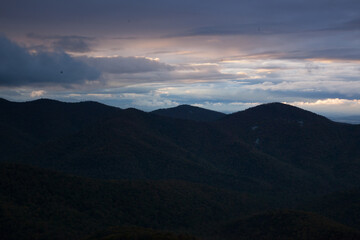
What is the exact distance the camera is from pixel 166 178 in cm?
13925

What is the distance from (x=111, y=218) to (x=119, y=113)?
118 meters

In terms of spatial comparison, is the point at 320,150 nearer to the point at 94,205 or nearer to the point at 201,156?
the point at 201,156

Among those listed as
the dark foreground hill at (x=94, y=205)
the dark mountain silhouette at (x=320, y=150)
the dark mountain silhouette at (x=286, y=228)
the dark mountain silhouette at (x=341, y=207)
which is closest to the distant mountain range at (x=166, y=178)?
the dark foreground hill at (x=94, y=205)

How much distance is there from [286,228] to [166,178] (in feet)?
223

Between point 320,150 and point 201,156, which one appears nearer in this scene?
point 201,156

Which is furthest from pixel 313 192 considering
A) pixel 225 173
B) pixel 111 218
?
pixel 111 218

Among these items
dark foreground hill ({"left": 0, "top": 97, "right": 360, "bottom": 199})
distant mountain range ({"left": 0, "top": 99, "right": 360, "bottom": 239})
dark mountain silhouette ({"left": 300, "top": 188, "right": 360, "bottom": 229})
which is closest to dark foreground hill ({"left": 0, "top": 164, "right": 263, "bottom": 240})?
distant mountain range ({"left": 0, "top": 99, "right": 360, "bottom": 239})

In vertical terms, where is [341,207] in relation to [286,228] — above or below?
above

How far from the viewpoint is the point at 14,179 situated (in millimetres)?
85188

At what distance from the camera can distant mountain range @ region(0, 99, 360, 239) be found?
267ft

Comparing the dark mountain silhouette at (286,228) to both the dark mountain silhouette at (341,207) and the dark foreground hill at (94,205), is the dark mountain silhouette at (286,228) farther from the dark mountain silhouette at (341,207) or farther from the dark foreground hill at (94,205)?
the dark mountain silhouette at (341,207)

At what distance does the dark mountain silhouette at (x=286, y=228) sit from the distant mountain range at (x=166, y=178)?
65 cm

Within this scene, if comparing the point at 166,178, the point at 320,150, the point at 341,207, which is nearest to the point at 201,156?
the point at 166,178

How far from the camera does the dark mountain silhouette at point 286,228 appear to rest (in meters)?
71.5
